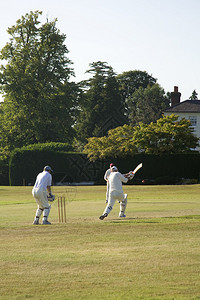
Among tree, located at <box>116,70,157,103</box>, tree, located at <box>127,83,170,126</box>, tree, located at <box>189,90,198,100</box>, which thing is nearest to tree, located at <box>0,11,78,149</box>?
tree, located at <box>127,83,170,126</box>

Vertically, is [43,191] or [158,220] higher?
[43,191]

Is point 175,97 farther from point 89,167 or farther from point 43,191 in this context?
point 43,191

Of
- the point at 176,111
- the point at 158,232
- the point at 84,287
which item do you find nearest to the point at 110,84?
the point at 176,111

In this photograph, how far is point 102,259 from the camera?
36.4 ft

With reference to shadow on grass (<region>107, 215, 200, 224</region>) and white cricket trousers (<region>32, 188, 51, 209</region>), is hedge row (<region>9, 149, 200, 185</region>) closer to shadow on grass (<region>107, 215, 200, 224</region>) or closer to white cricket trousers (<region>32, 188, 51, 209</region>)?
shadow on grass (<region>107, 215, 200, 224</region>)

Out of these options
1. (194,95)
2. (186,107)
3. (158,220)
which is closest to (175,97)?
(186,107)

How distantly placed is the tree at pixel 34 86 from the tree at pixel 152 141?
1030 centimetres

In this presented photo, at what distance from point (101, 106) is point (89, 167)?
26772 mm

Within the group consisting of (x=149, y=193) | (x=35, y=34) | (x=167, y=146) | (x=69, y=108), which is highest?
(x=35, y=34)

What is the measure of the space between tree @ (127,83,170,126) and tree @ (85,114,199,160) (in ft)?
102

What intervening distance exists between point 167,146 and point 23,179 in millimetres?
13448

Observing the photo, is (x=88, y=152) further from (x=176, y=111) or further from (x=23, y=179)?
(x=176, y=111)

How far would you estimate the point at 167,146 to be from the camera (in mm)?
52500

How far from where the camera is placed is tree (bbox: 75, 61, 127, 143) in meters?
80.4
